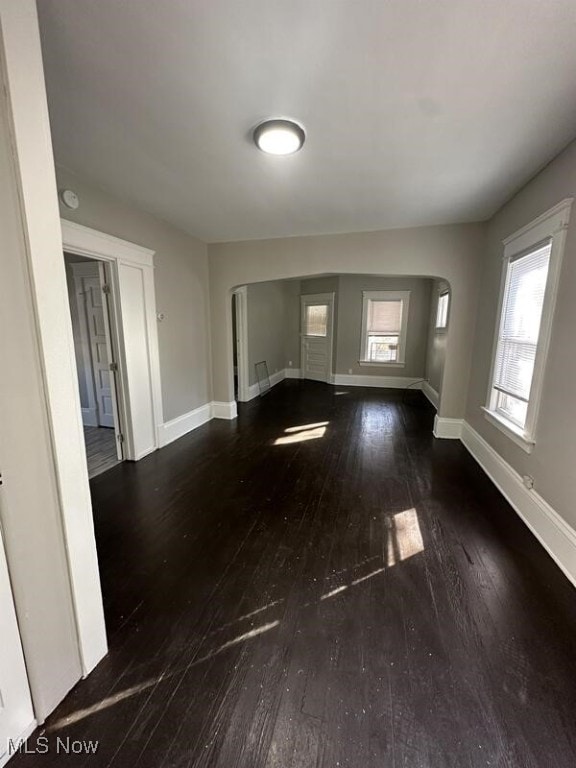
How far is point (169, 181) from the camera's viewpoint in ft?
8.43

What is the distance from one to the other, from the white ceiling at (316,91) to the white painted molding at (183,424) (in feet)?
8.19

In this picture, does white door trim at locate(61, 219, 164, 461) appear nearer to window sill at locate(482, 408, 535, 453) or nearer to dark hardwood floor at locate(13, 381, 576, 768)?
dark hardwood floor at locate(13, 381, 576, 768)

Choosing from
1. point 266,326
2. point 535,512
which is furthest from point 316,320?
point 535,512

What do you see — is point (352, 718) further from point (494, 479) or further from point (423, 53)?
point (423, 53)

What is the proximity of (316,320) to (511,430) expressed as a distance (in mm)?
5579

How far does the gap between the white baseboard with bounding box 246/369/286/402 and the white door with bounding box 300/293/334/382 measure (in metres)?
0.59

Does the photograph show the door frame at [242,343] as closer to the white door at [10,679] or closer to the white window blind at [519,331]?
the white window blind at [519,331]

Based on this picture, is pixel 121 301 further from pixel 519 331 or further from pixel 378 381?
pixel 378 381

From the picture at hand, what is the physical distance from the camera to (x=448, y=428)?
409 centimetres

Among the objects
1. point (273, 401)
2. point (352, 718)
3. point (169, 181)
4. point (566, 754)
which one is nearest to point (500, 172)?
point (169, 181)

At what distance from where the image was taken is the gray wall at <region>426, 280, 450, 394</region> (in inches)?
211

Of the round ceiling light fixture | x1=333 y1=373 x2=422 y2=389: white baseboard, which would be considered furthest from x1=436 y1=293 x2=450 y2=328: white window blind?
the round ceiling light fixture

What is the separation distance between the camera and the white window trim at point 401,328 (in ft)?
22.6

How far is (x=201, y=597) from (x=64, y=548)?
2.79ft
